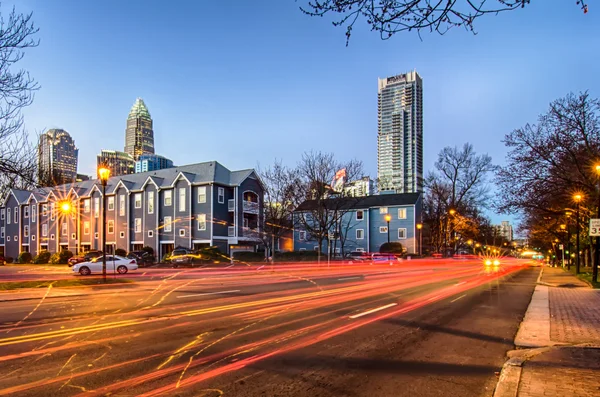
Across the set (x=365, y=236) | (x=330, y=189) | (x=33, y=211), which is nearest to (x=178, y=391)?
(x=330, y=189)

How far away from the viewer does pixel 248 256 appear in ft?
153


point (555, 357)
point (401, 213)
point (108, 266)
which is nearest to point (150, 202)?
point (108, 266)

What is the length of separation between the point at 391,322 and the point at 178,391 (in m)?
6.57

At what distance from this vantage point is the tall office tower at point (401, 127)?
167 metres

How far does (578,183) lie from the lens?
25391mm

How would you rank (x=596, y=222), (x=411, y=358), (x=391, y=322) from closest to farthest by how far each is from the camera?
(x=411, y=358) → (x=391, y=322) → (x=596, y=222)

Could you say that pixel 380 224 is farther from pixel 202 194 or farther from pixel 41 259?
pixel 41 259

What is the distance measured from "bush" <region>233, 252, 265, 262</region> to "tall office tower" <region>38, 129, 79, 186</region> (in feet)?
62.4

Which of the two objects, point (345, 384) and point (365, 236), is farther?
point (365, 236)

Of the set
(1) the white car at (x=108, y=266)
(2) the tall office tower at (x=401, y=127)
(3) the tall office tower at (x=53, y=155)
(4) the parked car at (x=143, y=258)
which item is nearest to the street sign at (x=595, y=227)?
(3) the tall office tower at (x=53, y=155)

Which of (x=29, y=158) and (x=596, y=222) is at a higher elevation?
(x=29, y=158)

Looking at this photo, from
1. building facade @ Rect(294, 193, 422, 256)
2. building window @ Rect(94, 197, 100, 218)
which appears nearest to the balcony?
building facade @ Rect(294, 193, 422, 256)

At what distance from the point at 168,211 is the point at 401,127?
139366 mm

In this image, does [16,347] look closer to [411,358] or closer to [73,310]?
[73,310]
